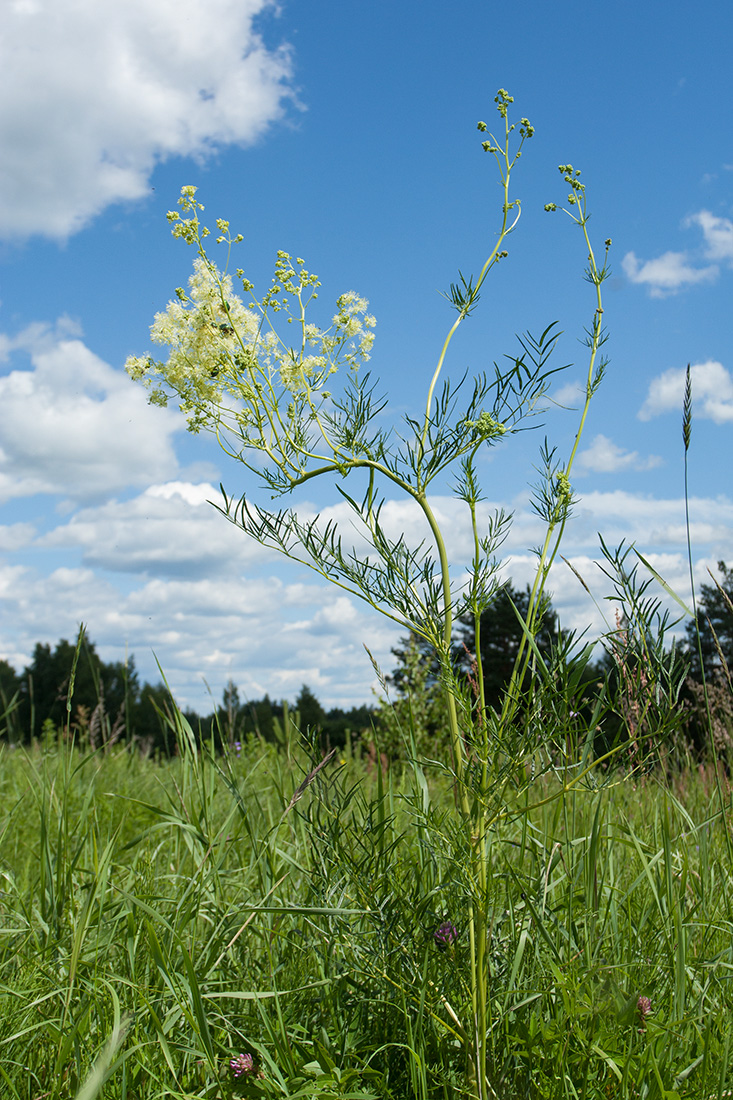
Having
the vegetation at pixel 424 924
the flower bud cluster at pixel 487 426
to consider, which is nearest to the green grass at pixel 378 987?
the vegetation at pixel 424 924

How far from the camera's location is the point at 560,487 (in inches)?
74.9

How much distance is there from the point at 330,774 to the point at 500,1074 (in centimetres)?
75

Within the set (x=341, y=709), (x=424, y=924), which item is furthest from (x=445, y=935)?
(x=341, y=709)

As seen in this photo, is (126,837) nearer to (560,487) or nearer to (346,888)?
(346,888)

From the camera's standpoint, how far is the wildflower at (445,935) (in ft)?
5.70

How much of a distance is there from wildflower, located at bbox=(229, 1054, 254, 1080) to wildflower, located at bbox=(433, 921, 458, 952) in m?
0.51

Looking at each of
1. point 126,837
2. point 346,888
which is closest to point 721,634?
point 126,837

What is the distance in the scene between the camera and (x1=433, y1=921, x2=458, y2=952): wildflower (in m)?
1.74

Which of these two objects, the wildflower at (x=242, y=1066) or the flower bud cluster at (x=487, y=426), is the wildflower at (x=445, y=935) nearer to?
the wildflower at (x=242, y=1066)

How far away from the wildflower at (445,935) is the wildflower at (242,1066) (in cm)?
51

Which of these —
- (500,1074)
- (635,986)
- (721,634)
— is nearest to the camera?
(500,1074)

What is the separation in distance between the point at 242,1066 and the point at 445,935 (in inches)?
21.7

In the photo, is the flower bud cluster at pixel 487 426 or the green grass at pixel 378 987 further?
the flower bud cluster at pixel 487 426

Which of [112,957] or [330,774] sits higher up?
[330,774]
